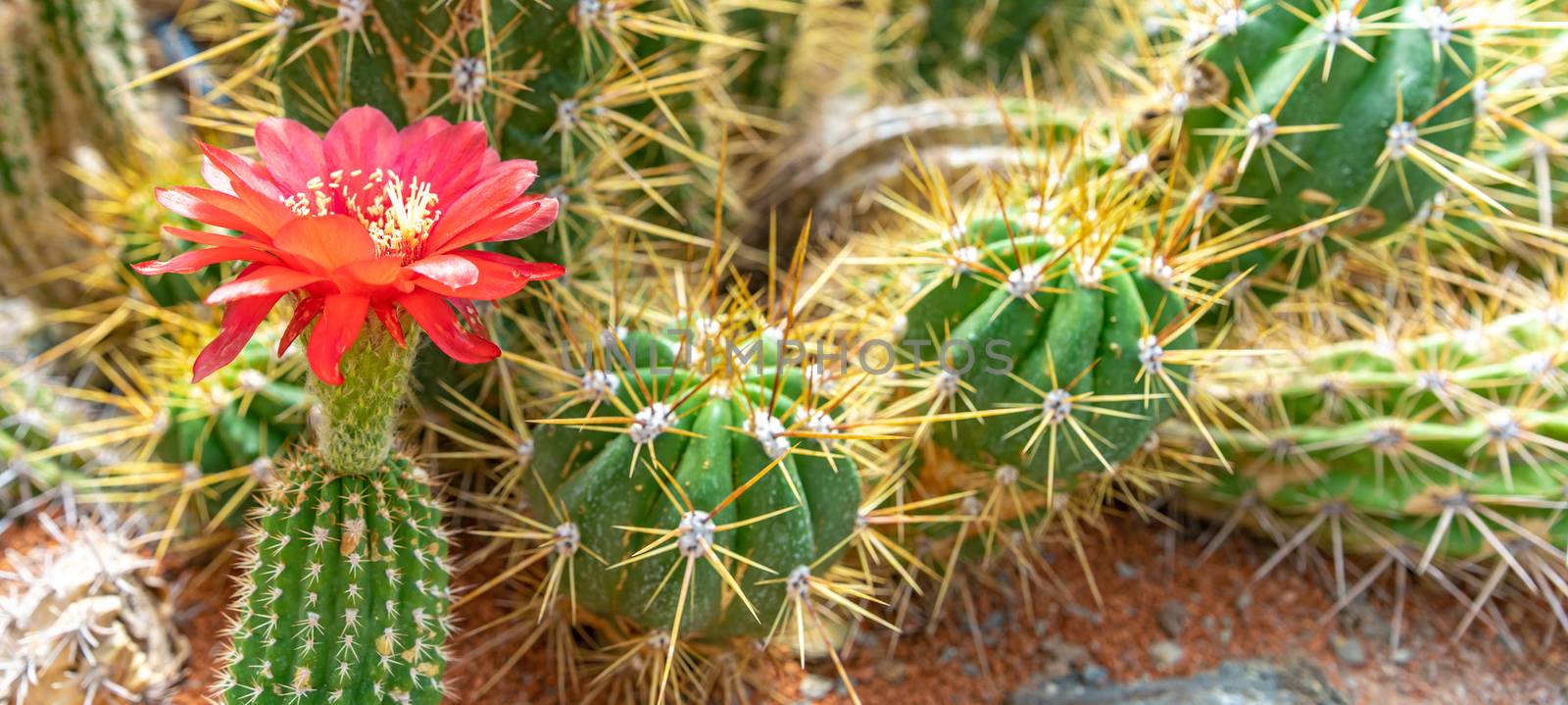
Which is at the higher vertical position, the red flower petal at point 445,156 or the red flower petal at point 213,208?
the red flower petal at point 213,208

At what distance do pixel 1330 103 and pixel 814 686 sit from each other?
3.98 ft

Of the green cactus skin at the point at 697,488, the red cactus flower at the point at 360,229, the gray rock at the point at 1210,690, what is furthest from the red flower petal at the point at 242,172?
the gray rock at the point at 1210,690

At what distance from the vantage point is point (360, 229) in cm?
107

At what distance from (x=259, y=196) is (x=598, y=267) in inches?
33.6

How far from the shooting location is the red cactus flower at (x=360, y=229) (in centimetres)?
108

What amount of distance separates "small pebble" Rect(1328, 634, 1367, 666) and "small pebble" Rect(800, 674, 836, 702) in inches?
35.6

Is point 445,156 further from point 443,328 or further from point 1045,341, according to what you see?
point 1045,341

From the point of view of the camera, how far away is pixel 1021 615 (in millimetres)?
2078

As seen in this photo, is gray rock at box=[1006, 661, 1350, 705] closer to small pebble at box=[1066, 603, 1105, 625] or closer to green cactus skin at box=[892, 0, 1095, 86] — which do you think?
small pebble at box=[1066, 603, 1105, 625]

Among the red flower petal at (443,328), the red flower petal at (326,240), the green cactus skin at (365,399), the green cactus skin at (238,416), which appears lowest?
the green cactus skin at (238,416)

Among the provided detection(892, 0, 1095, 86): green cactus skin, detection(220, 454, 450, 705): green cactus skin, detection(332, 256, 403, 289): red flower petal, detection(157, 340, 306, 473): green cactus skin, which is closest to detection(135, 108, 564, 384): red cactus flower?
detection(332, 256, 403, 289): red flower petal

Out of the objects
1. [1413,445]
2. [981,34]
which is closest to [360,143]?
[1413,445]

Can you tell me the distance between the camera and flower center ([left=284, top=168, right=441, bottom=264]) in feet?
3.92

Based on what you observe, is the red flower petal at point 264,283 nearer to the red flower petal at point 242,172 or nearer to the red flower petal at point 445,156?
the red flower petal at point 242,172
